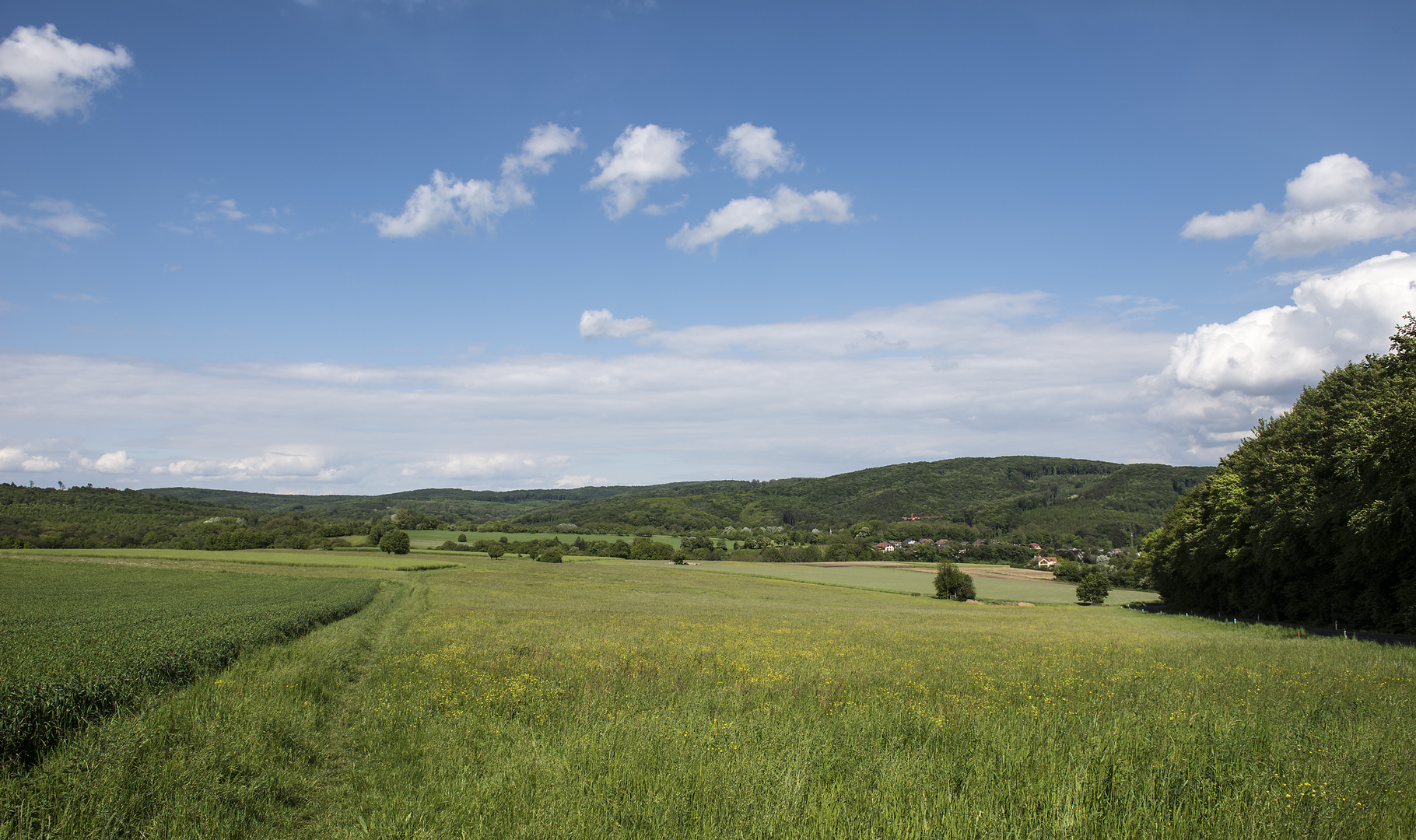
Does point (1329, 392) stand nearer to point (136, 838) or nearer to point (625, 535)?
point (136, 838)

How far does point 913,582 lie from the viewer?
8738 centimetres

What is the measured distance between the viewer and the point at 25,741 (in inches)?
322

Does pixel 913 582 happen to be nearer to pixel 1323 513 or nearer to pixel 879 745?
pixel 1323 513

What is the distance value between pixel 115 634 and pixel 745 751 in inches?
680

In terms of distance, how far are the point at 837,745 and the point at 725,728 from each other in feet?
4.83

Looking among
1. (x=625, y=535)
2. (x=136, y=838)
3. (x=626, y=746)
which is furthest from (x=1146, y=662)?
(x=625, y=535)

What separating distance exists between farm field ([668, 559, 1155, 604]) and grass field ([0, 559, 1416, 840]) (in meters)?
66.0

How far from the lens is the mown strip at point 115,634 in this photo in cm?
869

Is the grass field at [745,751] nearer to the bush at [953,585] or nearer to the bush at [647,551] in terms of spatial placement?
the bush at [953,585]

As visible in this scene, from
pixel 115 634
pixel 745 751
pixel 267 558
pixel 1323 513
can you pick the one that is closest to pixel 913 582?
pixel 1323 513

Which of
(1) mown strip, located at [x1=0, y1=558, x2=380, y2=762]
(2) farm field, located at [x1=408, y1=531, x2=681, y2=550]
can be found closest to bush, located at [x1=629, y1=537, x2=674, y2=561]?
(2) farm field, located at [x1=408, y1=531, x2=681, y2=550]

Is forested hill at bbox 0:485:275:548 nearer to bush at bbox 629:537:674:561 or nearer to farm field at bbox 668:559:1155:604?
bush at bbox 629:537:674:561

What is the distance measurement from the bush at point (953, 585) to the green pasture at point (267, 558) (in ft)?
197

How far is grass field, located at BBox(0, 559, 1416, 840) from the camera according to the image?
5.62 metres
